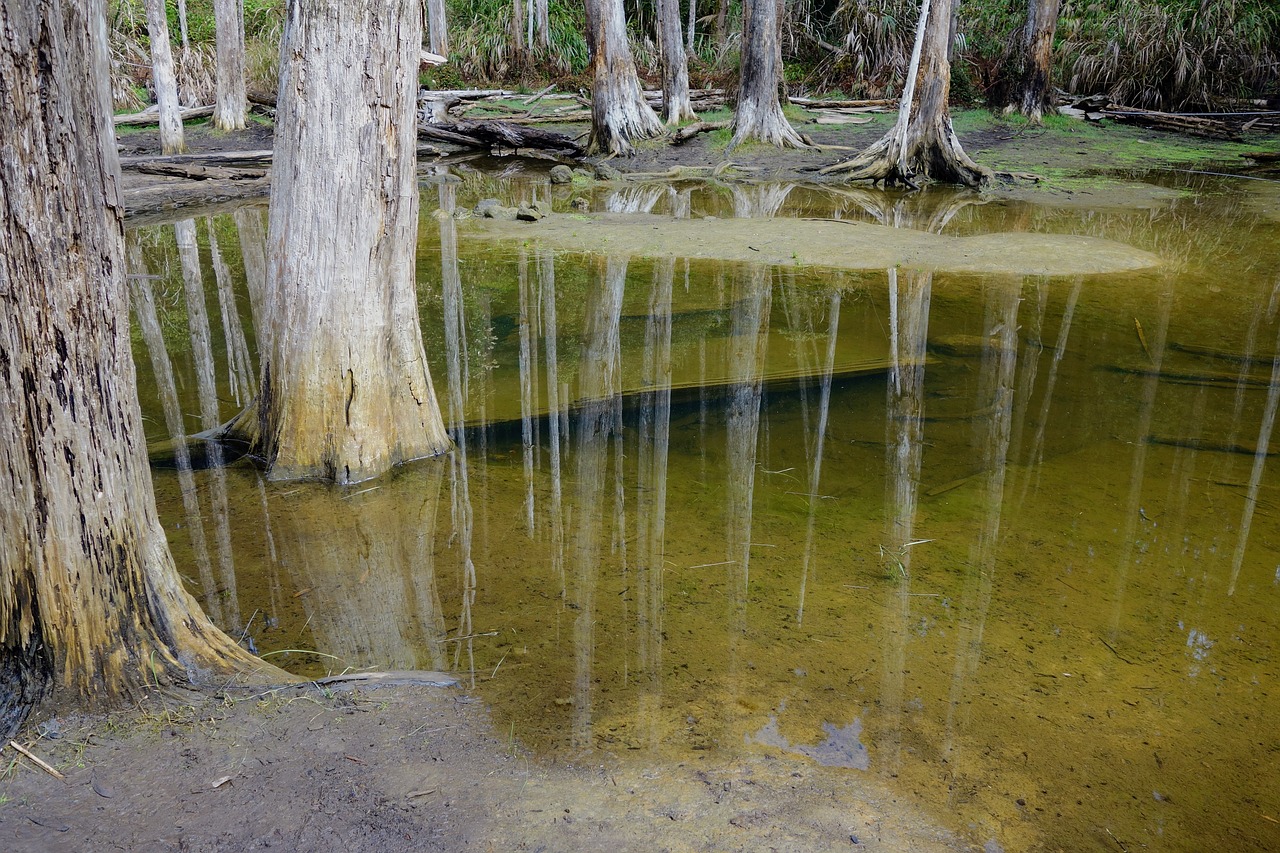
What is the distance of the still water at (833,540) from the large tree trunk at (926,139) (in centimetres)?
645

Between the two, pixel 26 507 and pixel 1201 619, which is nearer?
pixel 26 507

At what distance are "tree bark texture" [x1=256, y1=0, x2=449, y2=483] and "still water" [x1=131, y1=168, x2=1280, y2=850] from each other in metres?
0.28

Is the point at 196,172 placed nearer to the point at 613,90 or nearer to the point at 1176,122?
the point at 613,90

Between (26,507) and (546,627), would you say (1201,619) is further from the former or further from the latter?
(26,507)

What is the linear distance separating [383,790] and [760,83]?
49.0 feet

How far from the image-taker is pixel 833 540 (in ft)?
13.3

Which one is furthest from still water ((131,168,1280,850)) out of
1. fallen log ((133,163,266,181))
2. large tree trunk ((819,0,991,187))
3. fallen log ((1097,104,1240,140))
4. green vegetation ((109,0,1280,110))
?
green vegetation ((109,0,1280,110))

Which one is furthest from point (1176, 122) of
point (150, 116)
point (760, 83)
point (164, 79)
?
point (150, 116)

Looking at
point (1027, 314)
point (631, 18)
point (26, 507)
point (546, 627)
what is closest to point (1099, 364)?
point (1027, 314)

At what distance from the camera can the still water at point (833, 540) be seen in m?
2.82

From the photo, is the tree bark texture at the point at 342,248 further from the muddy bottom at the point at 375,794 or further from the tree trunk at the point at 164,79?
the tree trunk at the point at 164,79

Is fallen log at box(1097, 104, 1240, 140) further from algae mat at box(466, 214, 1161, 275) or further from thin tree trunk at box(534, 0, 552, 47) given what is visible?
thin tree trunk at box(534, 0, 552, 47)

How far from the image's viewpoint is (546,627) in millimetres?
3361

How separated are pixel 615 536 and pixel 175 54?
71.7 ft
